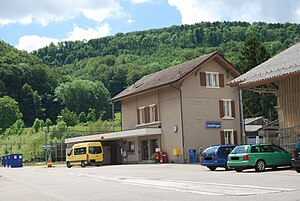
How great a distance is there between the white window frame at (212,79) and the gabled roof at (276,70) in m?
13.4

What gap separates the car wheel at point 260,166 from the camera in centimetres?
2353

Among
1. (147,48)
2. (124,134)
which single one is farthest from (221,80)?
(147,48)

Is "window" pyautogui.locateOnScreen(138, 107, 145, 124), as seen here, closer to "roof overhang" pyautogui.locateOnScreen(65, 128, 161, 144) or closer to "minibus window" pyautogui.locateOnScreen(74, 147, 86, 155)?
"roof overhang" pyautogui.locateOnScreen(65, 128, 161, 144)

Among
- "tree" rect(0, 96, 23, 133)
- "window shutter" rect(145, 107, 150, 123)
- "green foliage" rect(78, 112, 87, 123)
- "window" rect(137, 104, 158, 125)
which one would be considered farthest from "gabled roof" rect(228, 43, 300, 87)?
"tree" rect(0, 96, 23, 133)

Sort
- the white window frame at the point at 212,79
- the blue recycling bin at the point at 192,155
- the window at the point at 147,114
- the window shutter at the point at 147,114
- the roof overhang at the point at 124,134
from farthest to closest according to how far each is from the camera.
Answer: the window shutter at the point at 147,114 < the window at the point at 147,114 < the white window frame at the point at 212,79 < the roof overhang at the point at 124,134 < the blue recycling bin at the point at 192,155

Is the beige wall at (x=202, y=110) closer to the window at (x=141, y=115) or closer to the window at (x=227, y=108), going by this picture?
the window at (x=227, y=108)

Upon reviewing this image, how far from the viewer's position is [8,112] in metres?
110

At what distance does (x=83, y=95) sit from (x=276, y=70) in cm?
10240

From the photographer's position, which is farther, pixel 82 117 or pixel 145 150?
pixel 82 117

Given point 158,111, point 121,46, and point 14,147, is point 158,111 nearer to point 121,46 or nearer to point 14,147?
point 14,147

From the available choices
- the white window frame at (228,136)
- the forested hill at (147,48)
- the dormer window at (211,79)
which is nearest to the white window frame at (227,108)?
the white window frame at (228,136)

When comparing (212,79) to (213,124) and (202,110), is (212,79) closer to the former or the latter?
(202,110)

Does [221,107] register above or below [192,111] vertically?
above

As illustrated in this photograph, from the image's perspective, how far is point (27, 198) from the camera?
568 inches
